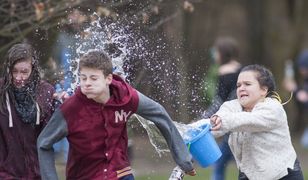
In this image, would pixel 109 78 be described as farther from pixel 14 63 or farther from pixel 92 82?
pixel 14 63

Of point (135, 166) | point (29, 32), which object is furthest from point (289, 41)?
point (29, 32)

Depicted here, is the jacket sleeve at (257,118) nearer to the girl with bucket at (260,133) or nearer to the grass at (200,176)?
the girl with bucket at (260,133)

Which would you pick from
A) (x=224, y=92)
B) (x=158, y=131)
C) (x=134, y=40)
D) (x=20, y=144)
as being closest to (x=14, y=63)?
(x=20, y=144)

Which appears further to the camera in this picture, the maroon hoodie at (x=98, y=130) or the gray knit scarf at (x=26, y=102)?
the gray knit scarf at (x=26, y=102)

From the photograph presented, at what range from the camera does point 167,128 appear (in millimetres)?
8055

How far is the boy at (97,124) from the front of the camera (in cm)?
774

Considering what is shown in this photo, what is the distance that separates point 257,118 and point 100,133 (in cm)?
127

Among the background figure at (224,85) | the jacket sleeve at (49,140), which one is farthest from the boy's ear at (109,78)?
the background figure at (224,85)

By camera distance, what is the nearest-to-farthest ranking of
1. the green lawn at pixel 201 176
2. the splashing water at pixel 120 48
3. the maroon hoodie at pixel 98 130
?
the maroon hoodie at pixel 98 130
the splashing water at pixel 120 48
the green lawn at pixel 201 176

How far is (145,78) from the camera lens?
33.1 feet

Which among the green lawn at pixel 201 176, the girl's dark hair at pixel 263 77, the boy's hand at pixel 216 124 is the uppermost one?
the girl's dark hair at pixel 263 77

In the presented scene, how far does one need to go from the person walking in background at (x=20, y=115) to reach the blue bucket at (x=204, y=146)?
3.66 feet

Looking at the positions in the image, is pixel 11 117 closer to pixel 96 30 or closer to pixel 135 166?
pixel 96 30

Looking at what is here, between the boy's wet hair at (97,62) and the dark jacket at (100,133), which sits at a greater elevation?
the boy's wet hair at (97,62)
